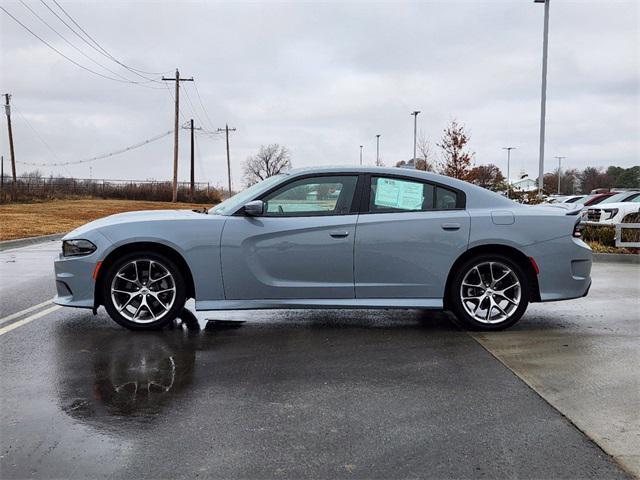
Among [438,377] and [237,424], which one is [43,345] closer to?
[237,424]

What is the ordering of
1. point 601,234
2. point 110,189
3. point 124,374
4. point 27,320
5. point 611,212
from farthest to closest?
1. point 110,189
2. point 611,212
3. point 601,234
4. point 27,320
5. point 124,374

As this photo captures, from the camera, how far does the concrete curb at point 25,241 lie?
16562 mm

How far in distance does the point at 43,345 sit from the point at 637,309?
657cm

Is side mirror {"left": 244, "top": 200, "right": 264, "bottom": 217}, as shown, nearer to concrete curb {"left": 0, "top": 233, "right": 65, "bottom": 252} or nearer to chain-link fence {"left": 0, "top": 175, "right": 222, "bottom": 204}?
concrete curb {"left": 0, "top": 233, "right": 65, "bottom": 252}

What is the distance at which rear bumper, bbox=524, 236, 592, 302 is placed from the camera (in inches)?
247

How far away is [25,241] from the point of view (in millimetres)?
17719

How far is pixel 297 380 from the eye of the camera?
4.66 metres

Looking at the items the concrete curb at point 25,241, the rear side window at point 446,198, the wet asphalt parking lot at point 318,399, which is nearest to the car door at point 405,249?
the rear side window at point 446,198

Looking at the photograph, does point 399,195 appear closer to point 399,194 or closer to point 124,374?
point 399,194

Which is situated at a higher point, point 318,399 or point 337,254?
point 337,254

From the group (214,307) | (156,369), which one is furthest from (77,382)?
(214,307)

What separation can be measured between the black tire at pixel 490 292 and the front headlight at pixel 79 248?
3.57m

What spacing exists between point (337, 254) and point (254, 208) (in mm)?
912

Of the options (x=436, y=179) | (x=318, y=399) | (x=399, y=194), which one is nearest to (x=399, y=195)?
(x=399, y=194)
